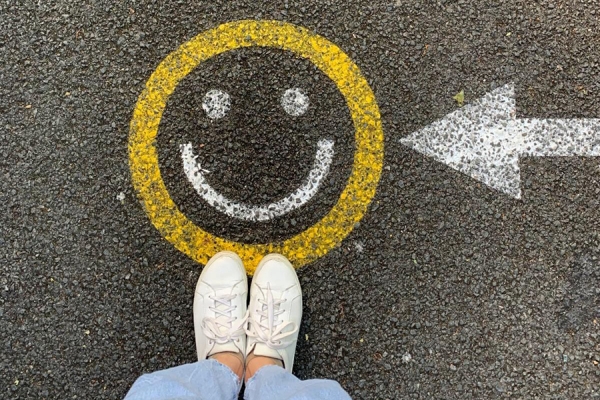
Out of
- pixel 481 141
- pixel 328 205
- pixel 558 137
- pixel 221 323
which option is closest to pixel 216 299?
pixel 221 323

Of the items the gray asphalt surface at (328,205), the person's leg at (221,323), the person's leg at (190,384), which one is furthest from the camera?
the gray asphalt surface at (328,205)

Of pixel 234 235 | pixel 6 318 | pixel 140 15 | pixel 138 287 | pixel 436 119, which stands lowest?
pixel 6 318

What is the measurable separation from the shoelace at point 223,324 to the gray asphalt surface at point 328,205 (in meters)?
0.11

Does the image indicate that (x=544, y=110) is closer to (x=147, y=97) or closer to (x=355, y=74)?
(x=355, y=74)

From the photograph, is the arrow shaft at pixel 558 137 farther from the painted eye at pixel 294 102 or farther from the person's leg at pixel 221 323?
the person's leg at pixel 221 323

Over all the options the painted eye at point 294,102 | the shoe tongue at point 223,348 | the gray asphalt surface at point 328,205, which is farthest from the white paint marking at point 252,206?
the shoe tongue at point 223,348

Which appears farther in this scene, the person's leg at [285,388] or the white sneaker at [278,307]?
the white sneaker at [278,307]

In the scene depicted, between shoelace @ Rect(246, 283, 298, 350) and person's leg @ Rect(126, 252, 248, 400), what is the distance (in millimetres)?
59

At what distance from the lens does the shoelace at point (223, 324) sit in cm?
203

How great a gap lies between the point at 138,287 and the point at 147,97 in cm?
85

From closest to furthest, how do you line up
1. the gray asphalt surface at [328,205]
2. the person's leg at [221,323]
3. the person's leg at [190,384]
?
1. the person's leg at [190,384]
2. the person's leg at [221,323]
3. the gray asphalt surface at [328,205]

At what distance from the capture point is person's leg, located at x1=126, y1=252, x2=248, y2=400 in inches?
75.2

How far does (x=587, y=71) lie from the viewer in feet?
6.92

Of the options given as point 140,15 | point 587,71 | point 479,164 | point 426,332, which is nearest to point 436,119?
point 479,164
